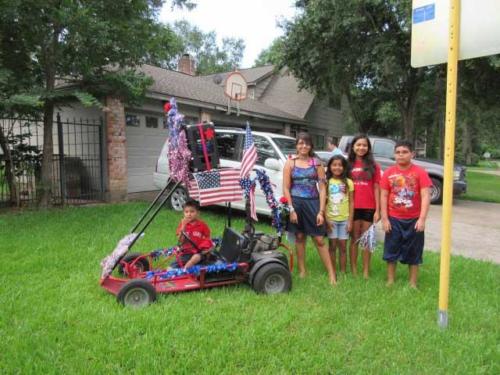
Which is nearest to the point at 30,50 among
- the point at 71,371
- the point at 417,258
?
the point at 71,371

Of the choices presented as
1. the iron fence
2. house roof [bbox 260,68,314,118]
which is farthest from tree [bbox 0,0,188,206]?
house roof [bbox 260,68,314,118]

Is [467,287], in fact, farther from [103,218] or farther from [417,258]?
[103,218]

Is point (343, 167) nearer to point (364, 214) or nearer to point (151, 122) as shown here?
point (364, 214)

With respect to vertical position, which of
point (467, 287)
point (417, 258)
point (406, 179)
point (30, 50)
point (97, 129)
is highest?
point (30, 50)

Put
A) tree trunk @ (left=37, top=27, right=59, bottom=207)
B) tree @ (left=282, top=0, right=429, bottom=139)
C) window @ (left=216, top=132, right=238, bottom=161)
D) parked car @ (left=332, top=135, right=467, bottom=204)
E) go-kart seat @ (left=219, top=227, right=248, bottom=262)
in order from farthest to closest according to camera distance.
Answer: tree @ (left=282, top=0, right=429, bottom=139), parked car @ (left=332, top=135, right=467, bottom=204), tree trunk @ (left=37, top=27, right=59, bottom=207), window @ (left=216, top=132, right=238, bottom=161), go-kart seat @ (left=219, top=227, right=248, bottom=262)

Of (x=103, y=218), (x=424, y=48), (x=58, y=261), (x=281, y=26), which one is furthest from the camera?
(x=281, y=26)

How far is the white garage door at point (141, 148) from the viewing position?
1144 cm

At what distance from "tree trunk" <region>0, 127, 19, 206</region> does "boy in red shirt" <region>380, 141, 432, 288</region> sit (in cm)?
823

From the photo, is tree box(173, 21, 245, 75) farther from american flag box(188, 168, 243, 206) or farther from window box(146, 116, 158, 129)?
american flag box(188, 168, 243, 206)

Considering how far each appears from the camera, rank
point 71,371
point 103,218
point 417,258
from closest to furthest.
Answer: point 71,371 < point 417,258 < point 103,218

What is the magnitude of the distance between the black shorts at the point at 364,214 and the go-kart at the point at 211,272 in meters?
1.07

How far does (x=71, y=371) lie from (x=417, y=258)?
3458 mm

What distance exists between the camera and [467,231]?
8.05 meters

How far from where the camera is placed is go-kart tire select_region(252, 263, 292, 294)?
4.09m
